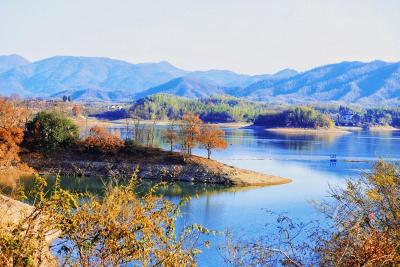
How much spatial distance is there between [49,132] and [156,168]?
29.2 ft

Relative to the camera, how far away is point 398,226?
1041cm

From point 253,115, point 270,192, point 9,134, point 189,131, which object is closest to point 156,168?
point 189,131

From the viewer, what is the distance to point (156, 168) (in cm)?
4141

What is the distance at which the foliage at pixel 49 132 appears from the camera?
140 feet

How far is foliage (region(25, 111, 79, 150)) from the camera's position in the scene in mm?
42719

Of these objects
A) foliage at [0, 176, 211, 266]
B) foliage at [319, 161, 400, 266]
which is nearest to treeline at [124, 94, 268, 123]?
foliage at [319, 161, 400, 266]

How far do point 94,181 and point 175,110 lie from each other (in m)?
112

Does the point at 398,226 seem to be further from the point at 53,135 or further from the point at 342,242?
the point at 53,135

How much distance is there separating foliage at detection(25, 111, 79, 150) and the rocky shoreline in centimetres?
108

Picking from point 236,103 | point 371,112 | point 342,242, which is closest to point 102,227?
point 342,242

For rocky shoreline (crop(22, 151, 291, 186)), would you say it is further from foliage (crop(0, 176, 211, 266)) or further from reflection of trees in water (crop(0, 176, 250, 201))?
foliage (crop(0, 176, 211, 266))

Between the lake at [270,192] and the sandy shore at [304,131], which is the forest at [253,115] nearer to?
the sandy shore at [304,131]

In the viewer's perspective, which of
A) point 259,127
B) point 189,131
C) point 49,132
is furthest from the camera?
point 259,127

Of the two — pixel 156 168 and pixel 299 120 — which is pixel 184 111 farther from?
pixel 156 168
